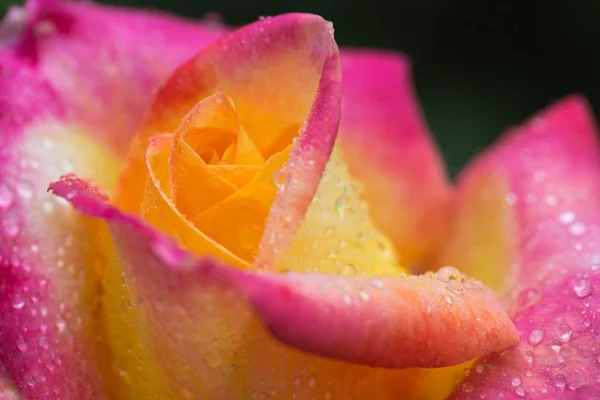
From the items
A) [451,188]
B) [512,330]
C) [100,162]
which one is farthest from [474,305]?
[451,188]

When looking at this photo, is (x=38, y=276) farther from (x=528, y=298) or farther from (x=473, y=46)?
(x=473, y=46)

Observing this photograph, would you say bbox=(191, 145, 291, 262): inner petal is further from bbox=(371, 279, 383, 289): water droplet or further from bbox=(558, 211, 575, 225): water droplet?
bbox=(558, 211, 575, 225): water droplet

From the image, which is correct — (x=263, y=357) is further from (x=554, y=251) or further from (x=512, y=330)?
(x=554, y=251)

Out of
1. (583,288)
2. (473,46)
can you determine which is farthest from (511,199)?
(473,46)

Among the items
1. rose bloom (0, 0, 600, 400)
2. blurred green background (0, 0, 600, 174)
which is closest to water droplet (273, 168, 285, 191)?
rose bloom (0, 0, 600, 400)

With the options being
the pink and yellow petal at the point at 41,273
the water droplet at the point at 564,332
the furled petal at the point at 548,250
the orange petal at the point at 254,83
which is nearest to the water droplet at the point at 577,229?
the furled petal at the point at 548,250

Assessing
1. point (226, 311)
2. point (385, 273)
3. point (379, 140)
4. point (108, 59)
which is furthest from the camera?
point (379, 140)
